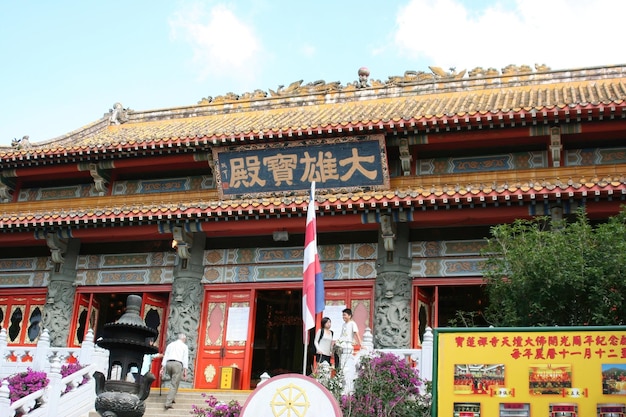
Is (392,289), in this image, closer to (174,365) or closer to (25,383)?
(174,365)

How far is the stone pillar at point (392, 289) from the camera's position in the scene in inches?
556

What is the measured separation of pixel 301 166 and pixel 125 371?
835cm

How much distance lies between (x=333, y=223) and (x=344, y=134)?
2.51 meters

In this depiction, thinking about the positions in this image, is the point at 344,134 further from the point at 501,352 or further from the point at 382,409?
the point at 501,352

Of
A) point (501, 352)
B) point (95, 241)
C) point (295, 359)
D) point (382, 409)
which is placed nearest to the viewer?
point (501, 352)

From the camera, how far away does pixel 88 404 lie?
12.4 meters

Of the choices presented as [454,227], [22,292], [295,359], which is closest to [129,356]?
[454,227]

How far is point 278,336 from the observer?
20703 millimetres

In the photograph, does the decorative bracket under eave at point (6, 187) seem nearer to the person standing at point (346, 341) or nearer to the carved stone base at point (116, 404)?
the person standing at point (346, 341)

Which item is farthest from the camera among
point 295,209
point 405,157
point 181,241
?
point 405,157

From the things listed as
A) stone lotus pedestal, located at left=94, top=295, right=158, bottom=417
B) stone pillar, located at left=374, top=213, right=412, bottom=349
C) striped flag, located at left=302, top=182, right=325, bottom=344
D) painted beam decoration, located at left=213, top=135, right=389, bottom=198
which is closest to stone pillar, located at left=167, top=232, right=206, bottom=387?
painted beam decoration, located at left=213, top=135, right=389, bottom=198

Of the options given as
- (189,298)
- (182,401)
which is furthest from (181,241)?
(182,401)

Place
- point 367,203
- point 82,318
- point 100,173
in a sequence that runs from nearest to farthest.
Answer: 1. point 367,203
2. point 82,318
3. point 100,173

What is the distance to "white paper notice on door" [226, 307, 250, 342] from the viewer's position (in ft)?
50.6
